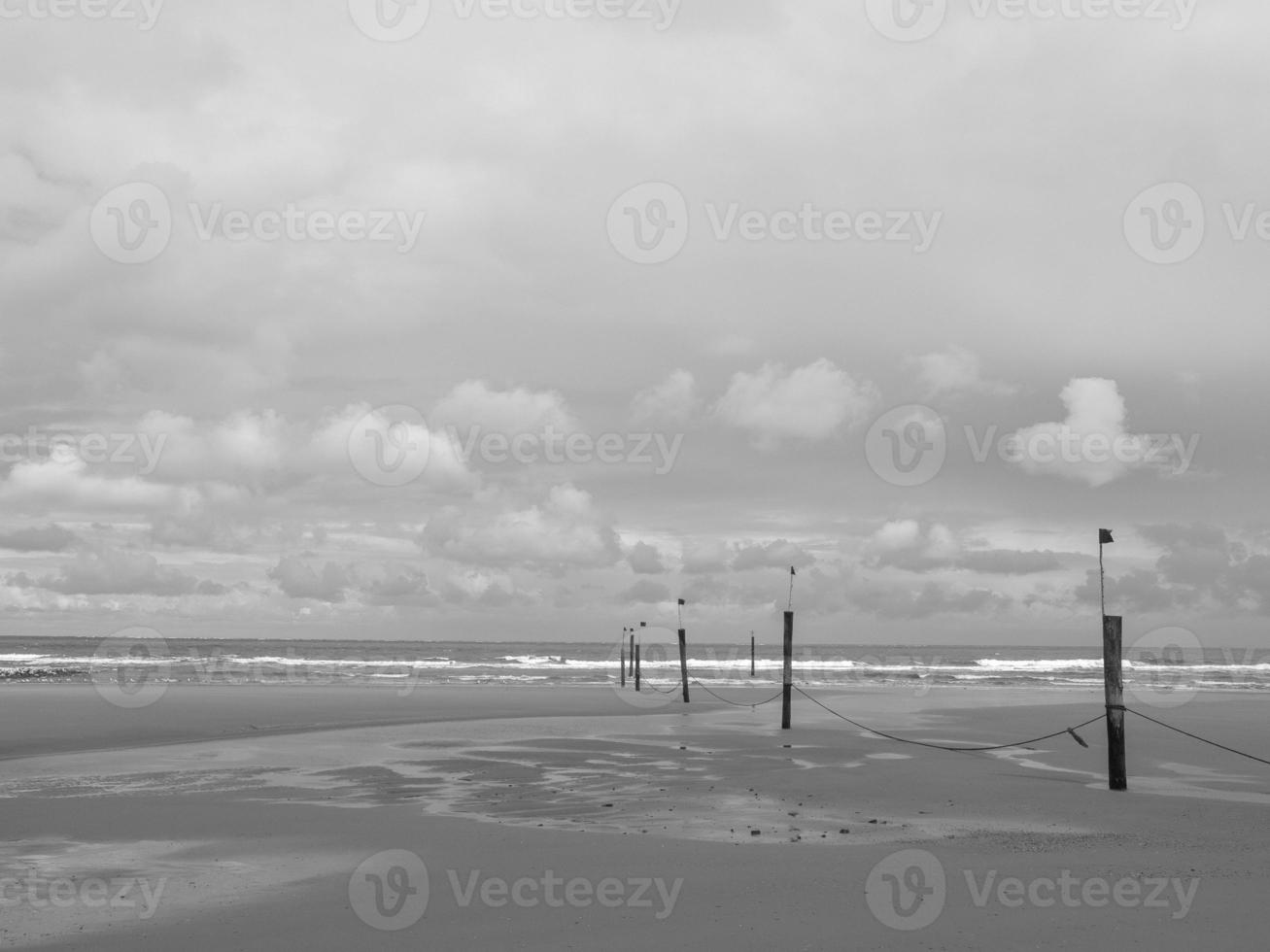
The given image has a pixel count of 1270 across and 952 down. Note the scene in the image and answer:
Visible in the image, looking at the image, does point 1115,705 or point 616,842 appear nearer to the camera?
point 616,842

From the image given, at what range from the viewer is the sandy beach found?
29.7 feet

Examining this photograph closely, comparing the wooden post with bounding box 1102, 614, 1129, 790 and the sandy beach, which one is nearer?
the sandy beach

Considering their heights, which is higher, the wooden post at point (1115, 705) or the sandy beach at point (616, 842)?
the wooden post at point (1115, 705)

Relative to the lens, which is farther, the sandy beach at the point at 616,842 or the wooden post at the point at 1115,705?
the wooden post at the point at 1115,705

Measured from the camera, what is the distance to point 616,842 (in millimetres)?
12484

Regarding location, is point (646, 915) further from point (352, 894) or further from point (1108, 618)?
point (1108, 618)

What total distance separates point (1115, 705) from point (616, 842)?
9385mm

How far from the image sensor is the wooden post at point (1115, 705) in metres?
17.2

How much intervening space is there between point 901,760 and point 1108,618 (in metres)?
5.93

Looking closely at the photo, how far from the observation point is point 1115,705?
56.7ft

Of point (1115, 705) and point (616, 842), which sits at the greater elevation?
point (1115, 705)

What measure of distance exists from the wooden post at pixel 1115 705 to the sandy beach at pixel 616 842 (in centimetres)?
43

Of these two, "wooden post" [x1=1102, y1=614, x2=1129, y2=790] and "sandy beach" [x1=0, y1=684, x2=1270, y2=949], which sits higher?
"wooden post" [x1=1102, y1=614, x2=1129, y2=790]

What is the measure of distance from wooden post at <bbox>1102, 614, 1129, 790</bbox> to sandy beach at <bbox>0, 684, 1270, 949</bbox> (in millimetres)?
426
